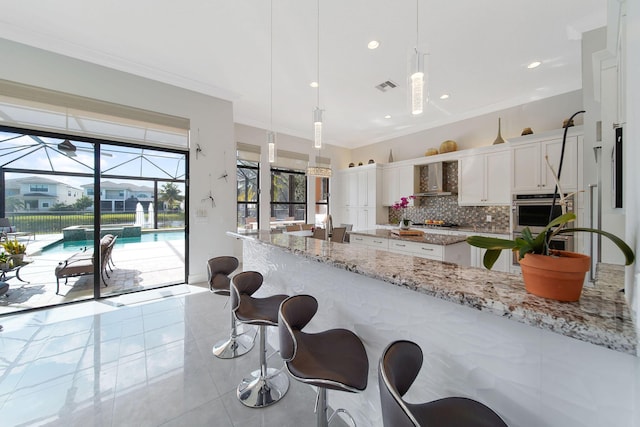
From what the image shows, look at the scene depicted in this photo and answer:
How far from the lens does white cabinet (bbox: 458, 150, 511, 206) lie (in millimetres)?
4148

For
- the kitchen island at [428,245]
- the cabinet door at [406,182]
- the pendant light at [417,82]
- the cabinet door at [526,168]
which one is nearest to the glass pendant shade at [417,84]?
the pendant light at [417,82]

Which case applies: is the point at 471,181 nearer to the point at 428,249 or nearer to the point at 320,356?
the point at 428,249

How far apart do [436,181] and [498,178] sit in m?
1.12

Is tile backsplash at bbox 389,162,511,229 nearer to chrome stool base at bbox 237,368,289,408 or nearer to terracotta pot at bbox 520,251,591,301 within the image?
terracotta pot at bbox 520,251,591,301

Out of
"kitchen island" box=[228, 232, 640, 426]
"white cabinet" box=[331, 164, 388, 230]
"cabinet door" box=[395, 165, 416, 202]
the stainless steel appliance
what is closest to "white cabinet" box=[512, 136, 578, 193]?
the stainless steel appliance

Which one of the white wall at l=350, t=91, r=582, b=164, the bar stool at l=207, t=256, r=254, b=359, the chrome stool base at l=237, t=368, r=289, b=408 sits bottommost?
the chrome stool base at l=237, t=368, r=289, b=408

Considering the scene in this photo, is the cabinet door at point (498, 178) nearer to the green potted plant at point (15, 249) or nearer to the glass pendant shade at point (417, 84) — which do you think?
the glass pendant shade at point (417, 84)

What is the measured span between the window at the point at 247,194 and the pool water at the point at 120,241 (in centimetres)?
152

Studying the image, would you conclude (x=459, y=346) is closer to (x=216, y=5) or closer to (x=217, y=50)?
(x=216, y=5)

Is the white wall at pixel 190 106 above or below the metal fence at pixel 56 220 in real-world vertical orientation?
above

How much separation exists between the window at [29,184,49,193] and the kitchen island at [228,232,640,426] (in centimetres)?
401

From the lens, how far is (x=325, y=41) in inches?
112

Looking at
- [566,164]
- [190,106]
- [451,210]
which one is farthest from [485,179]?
[190,106]

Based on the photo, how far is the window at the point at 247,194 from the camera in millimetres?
5398
